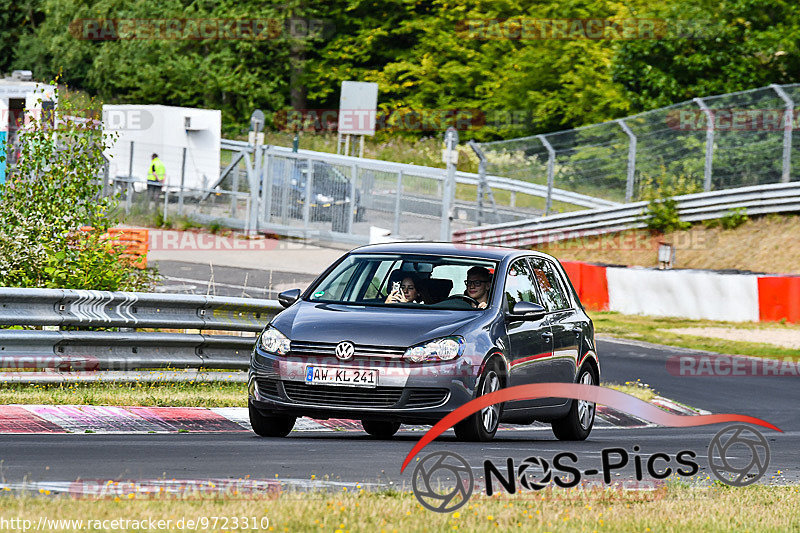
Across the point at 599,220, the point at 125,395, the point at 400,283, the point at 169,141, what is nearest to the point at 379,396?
the point at 400,283

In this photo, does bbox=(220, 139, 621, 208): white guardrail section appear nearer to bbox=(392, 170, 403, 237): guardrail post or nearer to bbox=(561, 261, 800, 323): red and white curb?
bbox=(392, 170, 403, 237): guardrail post

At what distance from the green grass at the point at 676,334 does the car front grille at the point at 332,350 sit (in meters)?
12.6

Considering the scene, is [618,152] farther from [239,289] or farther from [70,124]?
[70,124]

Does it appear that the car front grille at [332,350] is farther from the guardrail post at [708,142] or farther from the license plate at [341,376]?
the guardrail post at [708,142]

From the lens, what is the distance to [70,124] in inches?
596

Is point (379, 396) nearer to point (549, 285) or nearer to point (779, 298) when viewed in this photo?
point (549, 285)

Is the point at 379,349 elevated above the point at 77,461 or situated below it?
above

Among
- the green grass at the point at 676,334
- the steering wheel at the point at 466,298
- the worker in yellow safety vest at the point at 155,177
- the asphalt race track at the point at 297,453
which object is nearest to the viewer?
the asphalt race track at the point at 297,453

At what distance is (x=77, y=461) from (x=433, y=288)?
3.41m

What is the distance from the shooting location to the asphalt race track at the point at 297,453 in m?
8.38

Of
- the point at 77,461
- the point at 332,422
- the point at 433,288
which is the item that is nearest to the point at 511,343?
the point at 433,288

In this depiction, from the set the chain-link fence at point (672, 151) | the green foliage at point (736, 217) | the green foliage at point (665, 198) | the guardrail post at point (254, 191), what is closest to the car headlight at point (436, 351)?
the chain-link fence at point (672, 151)

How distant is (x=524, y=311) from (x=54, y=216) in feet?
20.8

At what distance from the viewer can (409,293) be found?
10945mm
